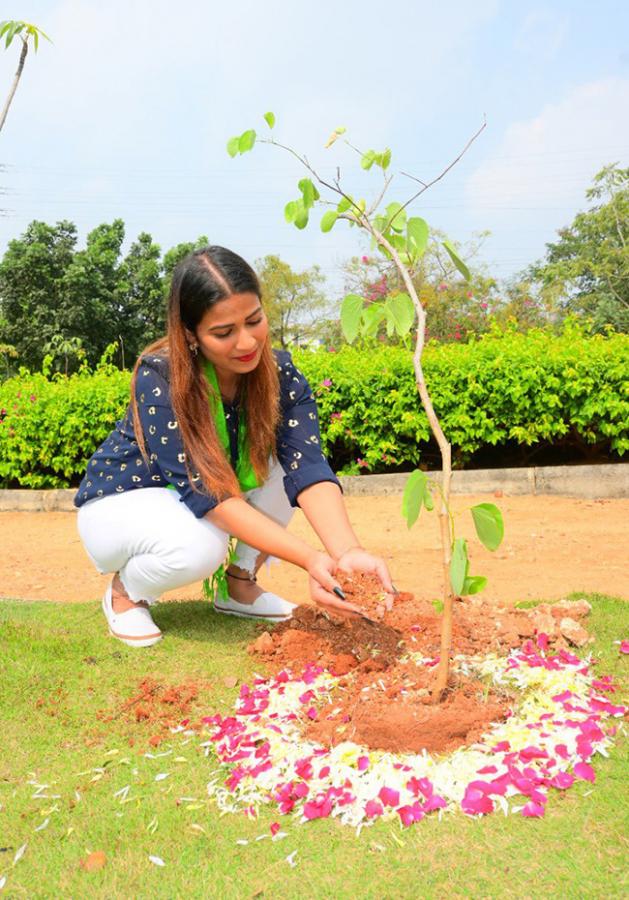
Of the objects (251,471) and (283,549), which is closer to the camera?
(283,549)

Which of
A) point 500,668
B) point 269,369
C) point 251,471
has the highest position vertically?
point 269,369

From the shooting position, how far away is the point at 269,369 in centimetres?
297

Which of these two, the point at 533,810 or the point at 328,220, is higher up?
the point at 328,220

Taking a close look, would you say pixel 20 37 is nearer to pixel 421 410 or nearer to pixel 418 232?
pixel 418 232

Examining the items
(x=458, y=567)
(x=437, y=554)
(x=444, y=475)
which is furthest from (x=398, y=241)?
(x=437, y=554)

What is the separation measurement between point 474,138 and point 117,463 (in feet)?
5.59

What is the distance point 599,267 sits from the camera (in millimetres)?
31625

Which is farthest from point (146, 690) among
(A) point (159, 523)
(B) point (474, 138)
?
(B) point (474, 138)

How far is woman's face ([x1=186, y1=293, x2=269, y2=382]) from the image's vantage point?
265 centimetres

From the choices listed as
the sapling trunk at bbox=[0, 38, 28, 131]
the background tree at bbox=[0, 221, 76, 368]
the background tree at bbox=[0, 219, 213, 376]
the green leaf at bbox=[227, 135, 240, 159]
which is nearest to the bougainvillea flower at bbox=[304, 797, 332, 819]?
the green leaf at bbox=[227, 135, 240, 159]

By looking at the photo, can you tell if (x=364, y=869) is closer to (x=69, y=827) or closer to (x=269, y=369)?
(x=69, y=827)

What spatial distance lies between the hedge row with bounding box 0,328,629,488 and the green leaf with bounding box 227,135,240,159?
16.7 ft

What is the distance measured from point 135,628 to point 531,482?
182 inches

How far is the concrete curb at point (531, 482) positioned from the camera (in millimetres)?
6918
